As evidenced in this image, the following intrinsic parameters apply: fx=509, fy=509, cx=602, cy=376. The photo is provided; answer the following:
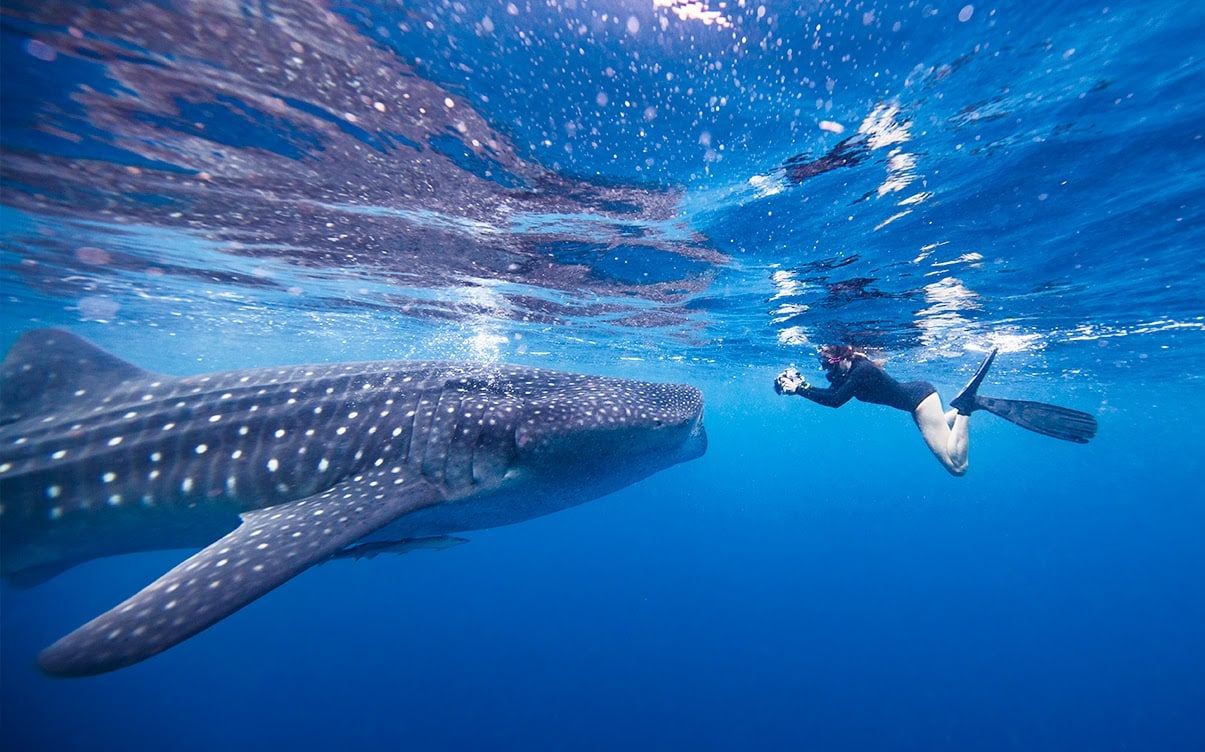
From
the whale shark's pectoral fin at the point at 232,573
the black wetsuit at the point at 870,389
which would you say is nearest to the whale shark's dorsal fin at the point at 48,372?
the whale shark's pectoral fin at the point at 232,573

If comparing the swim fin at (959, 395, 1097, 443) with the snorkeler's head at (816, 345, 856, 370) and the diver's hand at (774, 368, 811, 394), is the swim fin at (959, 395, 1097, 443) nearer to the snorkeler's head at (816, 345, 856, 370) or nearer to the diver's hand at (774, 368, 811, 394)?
the snorkeler's head at (816, 345, 856, 370)

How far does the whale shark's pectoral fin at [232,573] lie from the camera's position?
2838 mm

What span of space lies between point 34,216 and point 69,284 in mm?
8116

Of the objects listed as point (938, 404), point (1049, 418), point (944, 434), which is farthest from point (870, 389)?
point (1049, 418)

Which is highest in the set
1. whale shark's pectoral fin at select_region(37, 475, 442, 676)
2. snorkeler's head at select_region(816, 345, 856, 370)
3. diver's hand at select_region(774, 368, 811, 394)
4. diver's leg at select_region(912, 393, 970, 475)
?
snorkeler's head at select_region(816, 345, 856, 370)

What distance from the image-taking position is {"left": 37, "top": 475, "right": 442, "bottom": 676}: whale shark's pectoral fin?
112 inches

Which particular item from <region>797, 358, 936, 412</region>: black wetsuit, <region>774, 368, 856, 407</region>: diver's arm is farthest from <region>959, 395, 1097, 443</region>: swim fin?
<region>774, 368, 856, 407</region>: diver's arm

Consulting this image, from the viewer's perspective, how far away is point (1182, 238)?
9789mm

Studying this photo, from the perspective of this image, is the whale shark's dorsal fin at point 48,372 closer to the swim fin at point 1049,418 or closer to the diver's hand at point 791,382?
the diver's hand at point 791,382

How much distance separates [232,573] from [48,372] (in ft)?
15.7

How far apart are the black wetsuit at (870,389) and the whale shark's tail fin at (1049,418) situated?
3.00 feet

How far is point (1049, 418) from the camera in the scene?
8289 mm

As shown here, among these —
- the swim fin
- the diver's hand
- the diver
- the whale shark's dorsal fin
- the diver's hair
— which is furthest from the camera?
the diver's hair

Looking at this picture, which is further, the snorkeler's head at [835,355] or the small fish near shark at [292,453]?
the snorkeler's head at [835,355]
